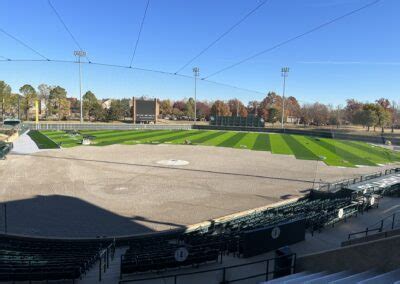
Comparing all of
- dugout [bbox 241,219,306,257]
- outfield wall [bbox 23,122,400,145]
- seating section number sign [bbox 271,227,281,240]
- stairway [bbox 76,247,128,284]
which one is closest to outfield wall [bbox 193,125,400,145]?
outfield wall [bbox 23,122,400,145]

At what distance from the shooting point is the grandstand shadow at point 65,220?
16.2m

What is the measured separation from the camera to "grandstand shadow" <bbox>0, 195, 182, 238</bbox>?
16.2 meters

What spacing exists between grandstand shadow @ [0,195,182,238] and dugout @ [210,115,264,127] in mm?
72966

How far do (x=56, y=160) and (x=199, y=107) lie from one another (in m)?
132

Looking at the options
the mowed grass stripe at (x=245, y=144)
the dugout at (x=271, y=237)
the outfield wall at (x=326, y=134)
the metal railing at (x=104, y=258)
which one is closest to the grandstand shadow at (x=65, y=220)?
the metal railing at (x=104, y=258)

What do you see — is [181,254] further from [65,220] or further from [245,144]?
[245,144]

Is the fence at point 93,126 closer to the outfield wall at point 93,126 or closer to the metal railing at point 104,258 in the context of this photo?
the outfield wall at point 93,126

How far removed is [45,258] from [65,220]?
650 centimetres

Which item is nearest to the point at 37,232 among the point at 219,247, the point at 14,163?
the point at 219,247

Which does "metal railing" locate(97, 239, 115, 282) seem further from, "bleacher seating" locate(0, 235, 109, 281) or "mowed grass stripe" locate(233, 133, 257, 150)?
"mowed grass stripe" locate(233, 133, 257, 150)

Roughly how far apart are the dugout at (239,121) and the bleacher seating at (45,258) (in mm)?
78449

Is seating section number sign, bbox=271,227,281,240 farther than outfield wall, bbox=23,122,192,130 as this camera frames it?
No

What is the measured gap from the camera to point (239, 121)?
92.0 metres

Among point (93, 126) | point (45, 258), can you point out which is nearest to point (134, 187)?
point (45, 258)
